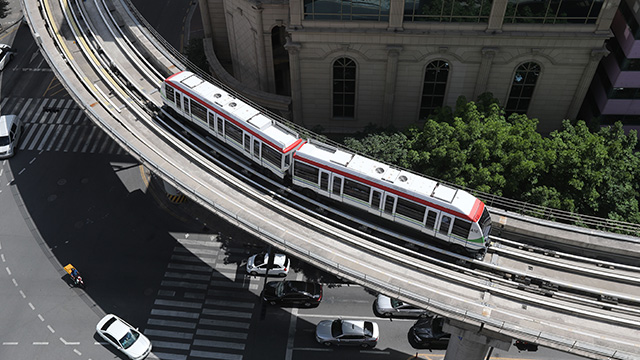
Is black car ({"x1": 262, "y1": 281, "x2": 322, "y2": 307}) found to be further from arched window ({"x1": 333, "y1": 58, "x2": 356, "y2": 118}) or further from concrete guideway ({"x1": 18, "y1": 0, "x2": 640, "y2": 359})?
arched window ({"x1": 333, "y1": 58, "x2": 356, "y2": 118})

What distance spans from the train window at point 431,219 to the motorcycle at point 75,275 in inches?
1295

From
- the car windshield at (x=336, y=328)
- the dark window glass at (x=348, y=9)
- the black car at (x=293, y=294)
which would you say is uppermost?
the dark window glass at (x=348, y=9)

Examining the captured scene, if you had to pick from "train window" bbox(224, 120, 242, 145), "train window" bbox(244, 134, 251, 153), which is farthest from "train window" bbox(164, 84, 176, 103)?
"train window" bbox(244, 134, 251, 153)

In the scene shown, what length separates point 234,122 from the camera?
1809 inches

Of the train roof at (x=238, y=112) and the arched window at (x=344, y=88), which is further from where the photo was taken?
the arched window at (x=344, y=88)

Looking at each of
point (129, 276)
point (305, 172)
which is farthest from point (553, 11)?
point (129, 276)

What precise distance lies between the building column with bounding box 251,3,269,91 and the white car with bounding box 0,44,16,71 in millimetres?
39368

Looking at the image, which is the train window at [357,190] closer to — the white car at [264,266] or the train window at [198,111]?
the white car at [264,266]

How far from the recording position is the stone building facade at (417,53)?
51281 millimetres

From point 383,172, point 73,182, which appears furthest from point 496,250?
point 73,182

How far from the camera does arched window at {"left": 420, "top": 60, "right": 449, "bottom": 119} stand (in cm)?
5528

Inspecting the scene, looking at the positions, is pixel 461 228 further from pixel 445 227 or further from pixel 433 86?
pixel 433 86

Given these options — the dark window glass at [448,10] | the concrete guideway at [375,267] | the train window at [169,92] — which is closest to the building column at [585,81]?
the dark window glass at [448,10]

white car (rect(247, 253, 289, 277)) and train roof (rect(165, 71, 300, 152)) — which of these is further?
white car (rect(247, 253, 289, 277))
